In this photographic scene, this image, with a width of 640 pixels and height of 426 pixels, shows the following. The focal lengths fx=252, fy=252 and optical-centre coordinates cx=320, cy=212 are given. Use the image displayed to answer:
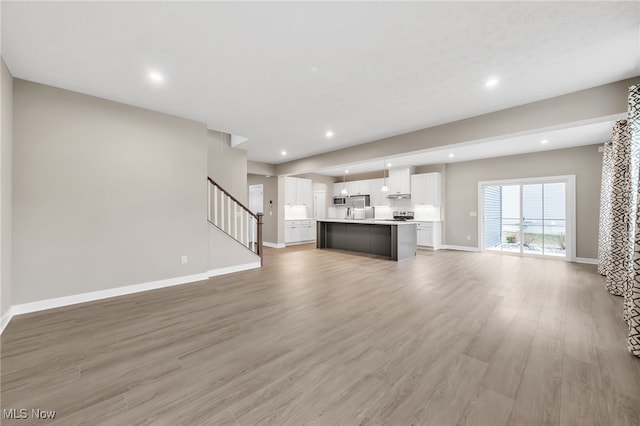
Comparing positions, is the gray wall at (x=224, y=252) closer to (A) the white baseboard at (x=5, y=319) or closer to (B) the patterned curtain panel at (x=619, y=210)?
(A) the white baseboard at (x=5, y=319)

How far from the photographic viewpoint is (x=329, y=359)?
2.15 m

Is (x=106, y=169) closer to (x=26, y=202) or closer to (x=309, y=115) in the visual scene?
(x=26, y=202)

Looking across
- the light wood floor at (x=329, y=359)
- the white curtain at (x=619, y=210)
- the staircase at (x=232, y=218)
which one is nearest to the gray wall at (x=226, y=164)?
the staircase at (x=232, y=218)

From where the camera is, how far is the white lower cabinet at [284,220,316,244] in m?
9.27

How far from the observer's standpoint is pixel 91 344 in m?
2.41

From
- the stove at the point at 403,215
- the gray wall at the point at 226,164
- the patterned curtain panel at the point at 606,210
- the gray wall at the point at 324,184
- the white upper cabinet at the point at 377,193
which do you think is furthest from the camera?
the gray wall at the point at 324,184

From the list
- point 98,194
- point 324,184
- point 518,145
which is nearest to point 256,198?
point 324,184

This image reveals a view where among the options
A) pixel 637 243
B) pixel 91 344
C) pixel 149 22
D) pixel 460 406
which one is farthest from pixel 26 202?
pixel 637 243

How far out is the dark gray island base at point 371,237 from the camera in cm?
645

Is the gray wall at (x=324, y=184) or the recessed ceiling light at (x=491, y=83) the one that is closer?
the recessed ceiling light at (x=491, y=83)

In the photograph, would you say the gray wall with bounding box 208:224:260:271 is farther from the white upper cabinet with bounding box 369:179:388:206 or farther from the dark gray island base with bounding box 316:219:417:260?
the white upper cabinet with bounding box 369:179:388:206

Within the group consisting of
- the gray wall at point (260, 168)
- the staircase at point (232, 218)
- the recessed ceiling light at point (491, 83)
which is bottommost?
the staircase at point (232, 218)

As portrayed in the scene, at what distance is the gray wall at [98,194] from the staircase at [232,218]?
2.05 ft

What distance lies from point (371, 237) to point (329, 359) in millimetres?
5230
